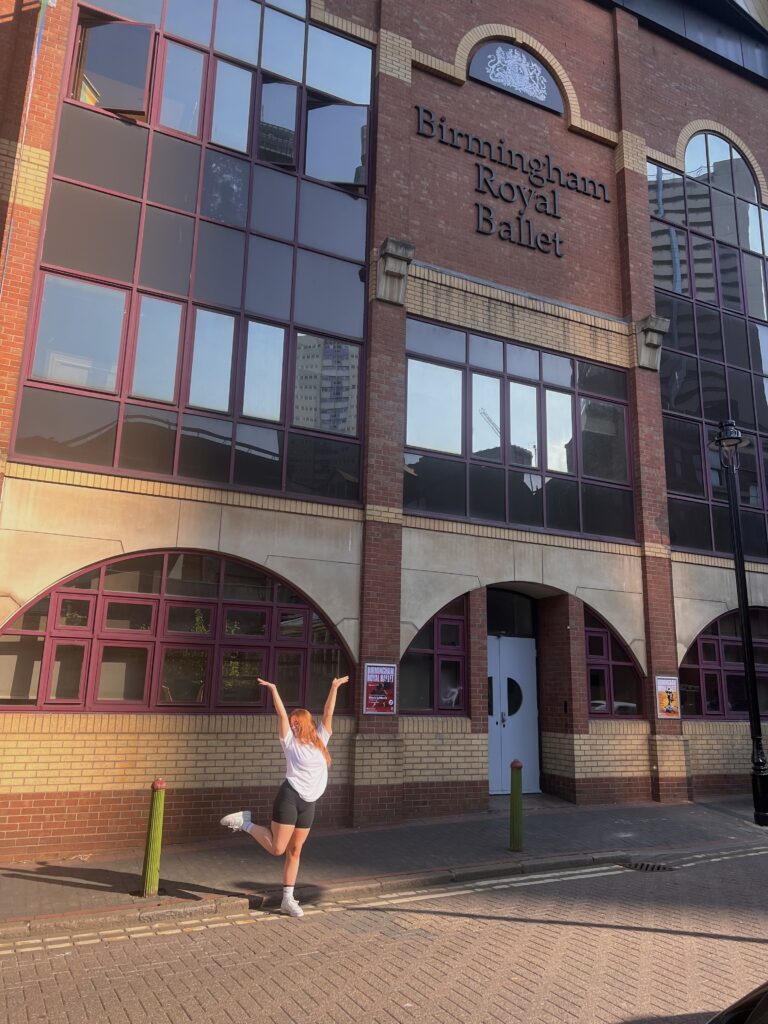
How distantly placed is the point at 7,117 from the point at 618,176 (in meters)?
11.9

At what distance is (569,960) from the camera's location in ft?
18.5

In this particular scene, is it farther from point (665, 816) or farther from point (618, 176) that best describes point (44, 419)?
point (618, 176)

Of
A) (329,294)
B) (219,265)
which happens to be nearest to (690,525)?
(329,294)

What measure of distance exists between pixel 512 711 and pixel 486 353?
6.61m

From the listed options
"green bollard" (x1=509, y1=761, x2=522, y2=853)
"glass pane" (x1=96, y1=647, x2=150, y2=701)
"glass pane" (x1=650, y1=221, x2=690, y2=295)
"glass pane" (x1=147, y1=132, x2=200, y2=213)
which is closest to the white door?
"green bollard" (x1=509, y1=761, x2=522, y2=853)

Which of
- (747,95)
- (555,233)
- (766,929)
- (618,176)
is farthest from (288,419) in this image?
(747,95)

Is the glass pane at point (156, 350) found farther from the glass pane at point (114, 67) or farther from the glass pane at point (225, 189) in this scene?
the glass pane at point (114, 67)

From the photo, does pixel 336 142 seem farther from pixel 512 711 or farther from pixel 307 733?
pixel 512 711

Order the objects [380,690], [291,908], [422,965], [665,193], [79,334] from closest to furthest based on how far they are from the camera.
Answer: [422,965], [291,908], [79,334], [380,690], [665,193]

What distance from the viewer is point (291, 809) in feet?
22.2

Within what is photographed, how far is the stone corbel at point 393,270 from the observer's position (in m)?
12.3

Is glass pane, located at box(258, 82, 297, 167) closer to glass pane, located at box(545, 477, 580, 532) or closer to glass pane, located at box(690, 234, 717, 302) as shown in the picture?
glass pane, located at box(545, 477, 580, 532)

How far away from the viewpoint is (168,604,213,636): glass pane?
1008 cm

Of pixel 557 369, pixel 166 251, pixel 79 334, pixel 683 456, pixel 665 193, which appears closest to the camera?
pixel 79 334
